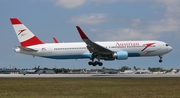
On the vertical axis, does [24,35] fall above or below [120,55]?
above

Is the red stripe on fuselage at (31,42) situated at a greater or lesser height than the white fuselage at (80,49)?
greater

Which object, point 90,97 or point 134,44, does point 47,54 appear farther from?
point 90,97

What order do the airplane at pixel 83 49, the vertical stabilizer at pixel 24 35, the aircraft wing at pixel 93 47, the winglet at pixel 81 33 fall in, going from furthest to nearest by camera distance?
the vertical stabilizer at pixel 24 35 → the airplane at pixel 83 49 → the aircraft wing at pixel 93 47 → the winglet at pixel 81 33

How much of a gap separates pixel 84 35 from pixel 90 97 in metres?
36.3

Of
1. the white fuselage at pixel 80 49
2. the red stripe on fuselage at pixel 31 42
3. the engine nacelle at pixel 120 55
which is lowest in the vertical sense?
the engine nacelle at pixel 120 55

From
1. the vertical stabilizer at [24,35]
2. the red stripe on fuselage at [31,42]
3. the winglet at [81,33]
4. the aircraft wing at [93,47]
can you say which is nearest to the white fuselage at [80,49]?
the red stripe on fuselage at [31,42]

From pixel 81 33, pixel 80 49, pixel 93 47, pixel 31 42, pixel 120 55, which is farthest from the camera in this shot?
pixel 31 42

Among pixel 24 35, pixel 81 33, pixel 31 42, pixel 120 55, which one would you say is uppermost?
pixel 24 35

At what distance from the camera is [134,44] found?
209 ft

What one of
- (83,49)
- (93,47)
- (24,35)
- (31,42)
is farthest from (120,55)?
(24,35)

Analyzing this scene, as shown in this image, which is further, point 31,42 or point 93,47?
point 31,42

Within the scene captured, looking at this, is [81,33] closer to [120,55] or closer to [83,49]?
[83,49]

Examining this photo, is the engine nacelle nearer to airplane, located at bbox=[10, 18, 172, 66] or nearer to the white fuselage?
airplane, located at bbox=[10, 18, 172, 66]

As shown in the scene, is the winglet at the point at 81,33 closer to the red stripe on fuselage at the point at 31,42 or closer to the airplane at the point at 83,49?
the airplane at the point at 83,49
